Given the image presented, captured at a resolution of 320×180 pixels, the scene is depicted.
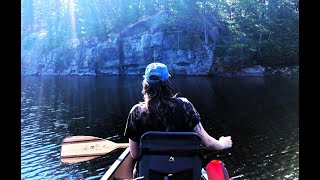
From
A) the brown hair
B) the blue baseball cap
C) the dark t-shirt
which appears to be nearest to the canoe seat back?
the dark t-shirt

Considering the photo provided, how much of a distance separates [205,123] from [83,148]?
15818mm

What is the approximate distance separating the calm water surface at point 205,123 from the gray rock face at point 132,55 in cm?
1213

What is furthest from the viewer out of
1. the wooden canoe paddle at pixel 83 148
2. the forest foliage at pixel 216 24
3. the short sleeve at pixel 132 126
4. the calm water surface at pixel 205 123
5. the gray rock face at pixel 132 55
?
the gray rock face at pixel 132 55

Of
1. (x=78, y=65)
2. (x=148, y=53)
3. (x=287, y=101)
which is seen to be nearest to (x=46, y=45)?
(x=78, y=65)

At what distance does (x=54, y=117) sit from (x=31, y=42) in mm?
49757

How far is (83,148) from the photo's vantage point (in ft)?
21.7

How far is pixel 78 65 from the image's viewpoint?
6353cm

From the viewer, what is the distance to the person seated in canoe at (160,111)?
3969 mm

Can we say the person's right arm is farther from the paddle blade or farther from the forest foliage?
the forest foliage

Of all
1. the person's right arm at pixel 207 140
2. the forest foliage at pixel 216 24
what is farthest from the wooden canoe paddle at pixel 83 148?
the forest foliage at pixel 216 24

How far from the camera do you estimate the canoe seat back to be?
3908 millimetres

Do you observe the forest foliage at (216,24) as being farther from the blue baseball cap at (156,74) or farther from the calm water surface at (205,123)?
the blue baseball cap at (156,74)
